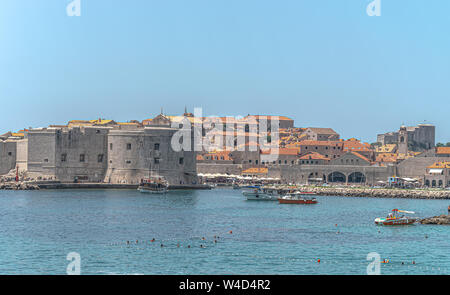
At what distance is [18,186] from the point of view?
63.9 metres

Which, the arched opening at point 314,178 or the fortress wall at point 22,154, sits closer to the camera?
the fortress wall at point 22,154

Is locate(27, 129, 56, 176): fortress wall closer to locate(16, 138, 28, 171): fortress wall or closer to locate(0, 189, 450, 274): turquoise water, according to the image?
locate(16, 138, 28, 171): fortress wall

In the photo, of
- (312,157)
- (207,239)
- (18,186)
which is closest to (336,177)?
(312,157)

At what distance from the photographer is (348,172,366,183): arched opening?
253ft

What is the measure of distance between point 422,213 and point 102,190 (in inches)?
1223

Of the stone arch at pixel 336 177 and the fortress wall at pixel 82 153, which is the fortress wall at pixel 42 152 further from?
the stone arch at pixel 336 177

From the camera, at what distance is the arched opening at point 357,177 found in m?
77.0

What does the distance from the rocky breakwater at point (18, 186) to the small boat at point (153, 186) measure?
10351 millimetres

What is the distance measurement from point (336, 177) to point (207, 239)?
5154 cm

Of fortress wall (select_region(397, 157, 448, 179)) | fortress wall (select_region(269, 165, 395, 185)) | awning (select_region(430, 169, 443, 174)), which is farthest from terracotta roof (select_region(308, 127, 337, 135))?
awning (select_region(430, 169, 443, 174))

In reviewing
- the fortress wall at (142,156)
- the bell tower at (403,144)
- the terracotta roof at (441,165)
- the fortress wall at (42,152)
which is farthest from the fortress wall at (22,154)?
the bell tower at (403,144)

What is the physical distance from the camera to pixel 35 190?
2453 inches
